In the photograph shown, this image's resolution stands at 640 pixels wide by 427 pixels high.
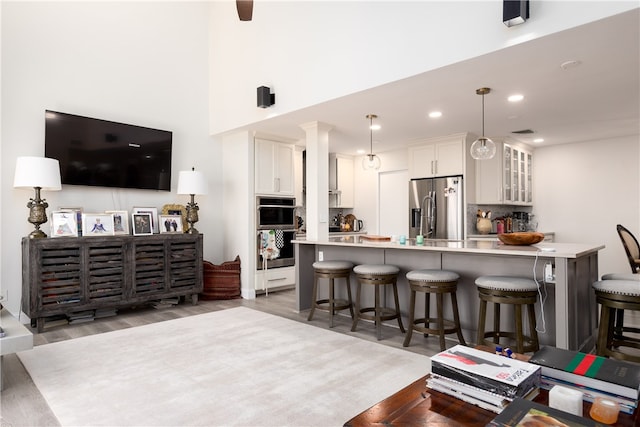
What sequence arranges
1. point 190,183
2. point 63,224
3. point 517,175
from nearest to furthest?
1. point 63,224
2. point 190,183
3. point 517,175

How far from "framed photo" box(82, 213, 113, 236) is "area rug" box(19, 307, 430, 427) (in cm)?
125

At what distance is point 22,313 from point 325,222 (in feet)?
11.7

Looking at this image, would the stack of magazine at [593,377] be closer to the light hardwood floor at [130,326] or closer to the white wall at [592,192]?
the light hardwood floor at [130,326]

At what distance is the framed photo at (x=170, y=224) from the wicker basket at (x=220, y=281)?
2.13 ft

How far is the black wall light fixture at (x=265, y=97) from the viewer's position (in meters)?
4.68

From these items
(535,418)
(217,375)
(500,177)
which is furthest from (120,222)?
(500,177)

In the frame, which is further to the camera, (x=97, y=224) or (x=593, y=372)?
(x=97, y=224)

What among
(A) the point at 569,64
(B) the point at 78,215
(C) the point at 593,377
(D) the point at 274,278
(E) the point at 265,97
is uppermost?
(E) the point at 265,97

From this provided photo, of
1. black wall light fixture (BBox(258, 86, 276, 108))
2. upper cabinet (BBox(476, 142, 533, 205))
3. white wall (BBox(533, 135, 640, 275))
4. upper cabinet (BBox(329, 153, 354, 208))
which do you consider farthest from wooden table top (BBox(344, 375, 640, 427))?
upper cabinet (BBox(329, 153, 354, 208))

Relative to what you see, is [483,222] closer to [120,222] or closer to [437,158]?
[437,158]

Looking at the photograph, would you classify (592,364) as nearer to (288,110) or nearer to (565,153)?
(288,110)

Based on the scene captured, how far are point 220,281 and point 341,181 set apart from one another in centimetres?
325

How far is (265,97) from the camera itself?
4684 millimetres

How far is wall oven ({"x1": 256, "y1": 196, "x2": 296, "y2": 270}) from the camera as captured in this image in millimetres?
5738
